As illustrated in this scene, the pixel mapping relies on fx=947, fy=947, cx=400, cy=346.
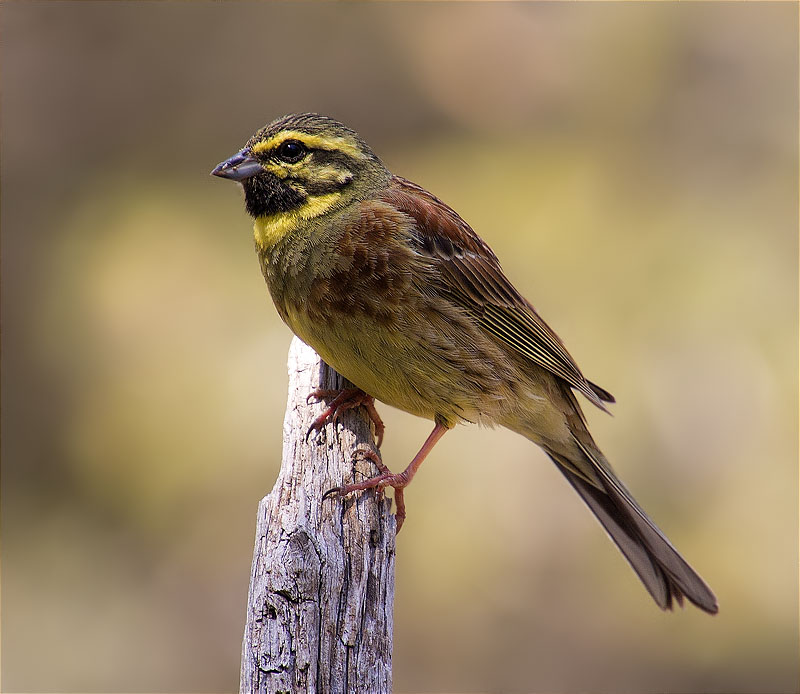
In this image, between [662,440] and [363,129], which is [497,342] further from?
[363,129]

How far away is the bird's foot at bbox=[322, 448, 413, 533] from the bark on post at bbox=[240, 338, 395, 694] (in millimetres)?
30

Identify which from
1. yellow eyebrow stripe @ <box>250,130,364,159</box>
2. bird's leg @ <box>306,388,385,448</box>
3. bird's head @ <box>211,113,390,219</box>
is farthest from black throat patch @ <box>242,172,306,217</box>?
bird's leg @ <box>306,388,385,448</box>

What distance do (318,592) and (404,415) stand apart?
124 inches

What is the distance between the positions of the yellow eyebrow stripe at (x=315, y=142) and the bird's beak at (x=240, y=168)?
38mm

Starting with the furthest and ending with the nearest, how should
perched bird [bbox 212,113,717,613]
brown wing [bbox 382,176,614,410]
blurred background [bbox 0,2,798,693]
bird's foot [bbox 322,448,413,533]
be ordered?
blurred background [bbox 0,2,798,693], brown wing [bbox 382,176,614,410], perched bird [bbox 212,113,717,613], bird's foot [bbox 322,448,413,533]

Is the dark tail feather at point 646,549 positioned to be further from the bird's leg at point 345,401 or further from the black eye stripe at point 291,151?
the black eye stripe at point 291,151

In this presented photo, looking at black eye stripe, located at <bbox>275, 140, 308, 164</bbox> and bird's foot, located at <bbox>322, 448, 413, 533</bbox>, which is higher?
black eye stripe, located at <bbox>275, 140, 308, 164</bbox>

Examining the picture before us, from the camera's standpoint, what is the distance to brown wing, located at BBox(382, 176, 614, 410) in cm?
361

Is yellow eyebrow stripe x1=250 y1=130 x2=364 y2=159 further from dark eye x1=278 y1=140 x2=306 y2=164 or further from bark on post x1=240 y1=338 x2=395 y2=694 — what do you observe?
bark on post x1=240 y1=338 x2=395 y2=694

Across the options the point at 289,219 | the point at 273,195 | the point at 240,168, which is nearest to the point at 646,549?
the point at 289,219

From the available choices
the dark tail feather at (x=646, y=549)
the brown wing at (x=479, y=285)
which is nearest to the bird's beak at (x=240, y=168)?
the brown wing at (x=479, y=285)

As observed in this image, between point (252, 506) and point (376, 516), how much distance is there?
3013 millimetres

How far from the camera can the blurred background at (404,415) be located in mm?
5547

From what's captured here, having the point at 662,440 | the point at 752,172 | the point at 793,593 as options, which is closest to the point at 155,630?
the point at 662,440
